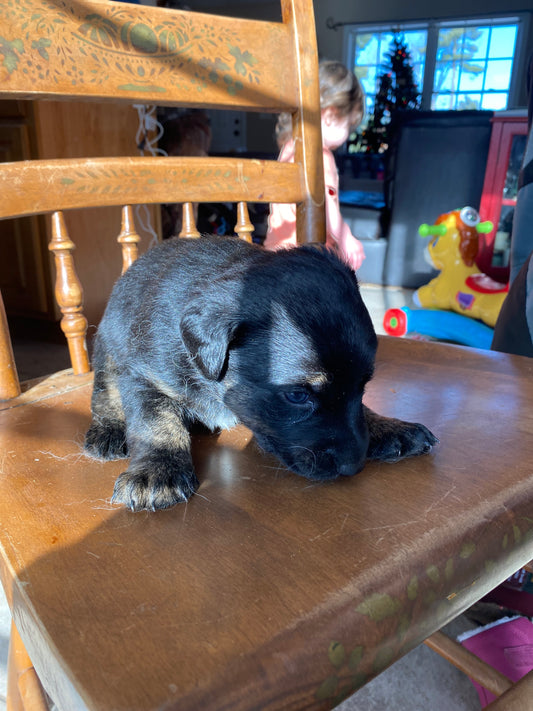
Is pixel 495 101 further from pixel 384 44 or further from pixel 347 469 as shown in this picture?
pixel 347 469

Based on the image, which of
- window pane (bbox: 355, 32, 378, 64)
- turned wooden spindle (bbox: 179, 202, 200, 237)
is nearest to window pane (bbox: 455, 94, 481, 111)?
window pane (bbox: 355, 32, 378, 64)

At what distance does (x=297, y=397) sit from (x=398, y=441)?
0.57 feet

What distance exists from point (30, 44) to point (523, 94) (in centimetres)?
1017

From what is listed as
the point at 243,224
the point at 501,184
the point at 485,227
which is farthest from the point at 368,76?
the point at 243,224

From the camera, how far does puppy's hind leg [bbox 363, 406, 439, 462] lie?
844 mm

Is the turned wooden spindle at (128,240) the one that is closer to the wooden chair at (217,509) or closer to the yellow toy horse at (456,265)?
the wooden chair at (217,509)

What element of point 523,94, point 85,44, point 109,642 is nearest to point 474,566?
point 109,642

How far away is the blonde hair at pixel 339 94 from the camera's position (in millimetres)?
2617

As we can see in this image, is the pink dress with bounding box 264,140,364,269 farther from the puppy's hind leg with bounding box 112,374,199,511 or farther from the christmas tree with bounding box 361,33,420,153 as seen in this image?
the christmas tree with bounding box 361,33,420,153

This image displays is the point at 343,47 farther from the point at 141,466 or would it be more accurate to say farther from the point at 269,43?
the point at 141,466

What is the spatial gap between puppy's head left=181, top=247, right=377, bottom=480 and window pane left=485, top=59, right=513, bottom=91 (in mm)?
10451

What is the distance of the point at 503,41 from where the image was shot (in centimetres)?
923

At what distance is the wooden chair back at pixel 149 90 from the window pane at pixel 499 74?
9847 mm

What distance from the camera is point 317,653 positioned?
1.69 feet
